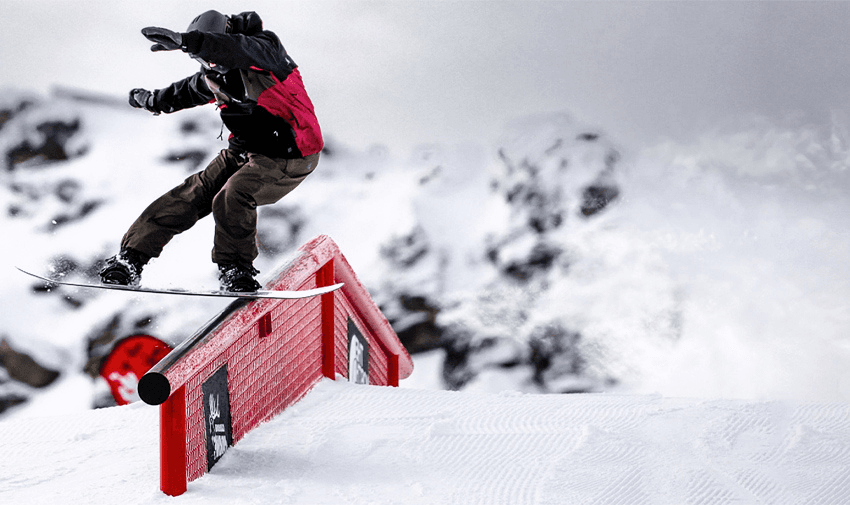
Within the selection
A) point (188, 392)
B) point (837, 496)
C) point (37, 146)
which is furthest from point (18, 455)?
point (37, 146)

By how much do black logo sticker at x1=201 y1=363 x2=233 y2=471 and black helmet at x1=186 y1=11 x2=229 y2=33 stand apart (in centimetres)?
99

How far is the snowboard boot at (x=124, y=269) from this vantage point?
2.50m

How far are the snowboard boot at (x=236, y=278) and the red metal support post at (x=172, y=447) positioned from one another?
0.48m

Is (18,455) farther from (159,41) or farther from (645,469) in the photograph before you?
(645,469)

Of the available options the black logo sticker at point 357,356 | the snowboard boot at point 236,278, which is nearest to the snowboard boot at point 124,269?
the snowboard boot at point 236,278

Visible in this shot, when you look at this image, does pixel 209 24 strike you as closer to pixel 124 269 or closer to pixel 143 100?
pixel 143 100

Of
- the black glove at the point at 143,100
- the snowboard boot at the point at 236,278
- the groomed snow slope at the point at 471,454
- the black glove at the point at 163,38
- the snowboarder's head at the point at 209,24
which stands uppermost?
the snowboarder's head at the point at 209,24

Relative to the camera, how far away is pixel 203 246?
8.28 meters

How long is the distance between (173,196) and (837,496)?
7.22 feet

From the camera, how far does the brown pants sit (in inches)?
95.5

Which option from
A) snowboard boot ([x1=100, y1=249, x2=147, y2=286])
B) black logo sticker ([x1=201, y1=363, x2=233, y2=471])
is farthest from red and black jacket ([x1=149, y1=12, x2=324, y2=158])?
black logo sticker ([x1=201, y1=363, x2=233, y2=471])

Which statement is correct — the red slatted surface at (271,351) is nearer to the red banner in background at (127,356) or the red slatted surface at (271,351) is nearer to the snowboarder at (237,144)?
the snowboarder at (237,144)

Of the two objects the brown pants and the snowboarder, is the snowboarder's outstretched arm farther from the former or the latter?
the brown pants

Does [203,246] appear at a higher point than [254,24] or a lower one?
lower
